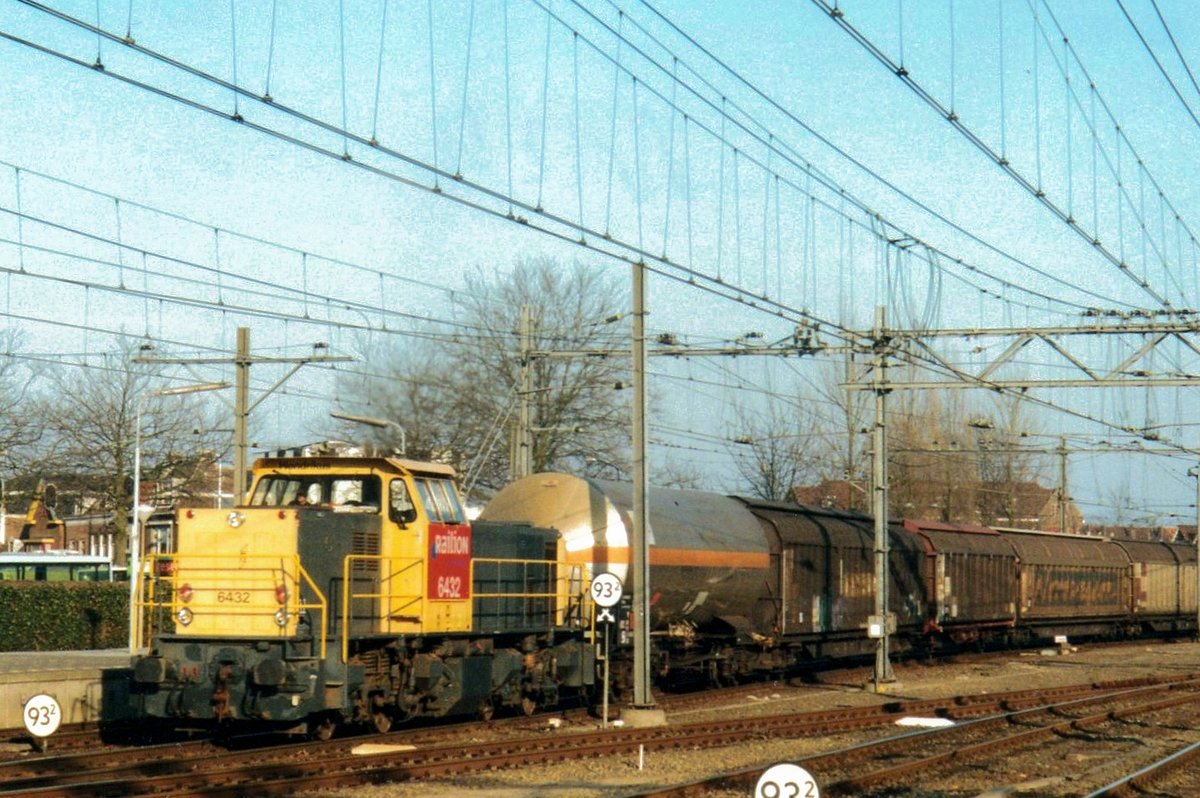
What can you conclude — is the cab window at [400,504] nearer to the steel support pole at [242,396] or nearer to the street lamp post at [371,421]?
the street lamp post at [371,421]

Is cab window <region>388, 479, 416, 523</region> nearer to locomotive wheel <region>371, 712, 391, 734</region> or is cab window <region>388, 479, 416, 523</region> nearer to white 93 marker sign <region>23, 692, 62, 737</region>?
locomotive wheel <region>371, 712, 391, 734</region>

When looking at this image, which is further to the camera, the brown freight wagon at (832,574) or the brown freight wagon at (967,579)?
the brown freight wagon at (967,579)

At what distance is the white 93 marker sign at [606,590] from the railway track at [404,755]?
5.60 ft

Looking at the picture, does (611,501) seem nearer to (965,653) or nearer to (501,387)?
(965,653)

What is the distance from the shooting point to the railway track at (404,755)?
13.4 m

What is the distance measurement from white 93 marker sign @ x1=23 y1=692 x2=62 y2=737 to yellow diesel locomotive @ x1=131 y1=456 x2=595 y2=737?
37.5 inches

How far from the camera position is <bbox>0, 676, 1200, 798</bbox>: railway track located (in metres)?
13.4

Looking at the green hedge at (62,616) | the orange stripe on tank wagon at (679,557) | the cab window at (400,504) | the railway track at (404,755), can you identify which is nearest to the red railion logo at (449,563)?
the cab window at (400,504)

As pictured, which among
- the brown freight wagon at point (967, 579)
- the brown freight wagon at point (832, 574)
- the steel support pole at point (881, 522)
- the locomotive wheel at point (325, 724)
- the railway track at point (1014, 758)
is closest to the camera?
the railway track at point (1014, 758)

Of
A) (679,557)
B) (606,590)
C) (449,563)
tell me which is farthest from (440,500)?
(679,557)

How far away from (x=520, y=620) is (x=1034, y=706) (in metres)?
9.75

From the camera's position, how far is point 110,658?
28.8 meters

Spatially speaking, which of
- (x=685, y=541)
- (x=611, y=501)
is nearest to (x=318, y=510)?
(x=611, y=501)

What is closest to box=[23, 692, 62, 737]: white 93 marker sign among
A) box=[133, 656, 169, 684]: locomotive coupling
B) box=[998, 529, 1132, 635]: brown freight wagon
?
box=[133, 656, 169, 684]: locomotive coupling
